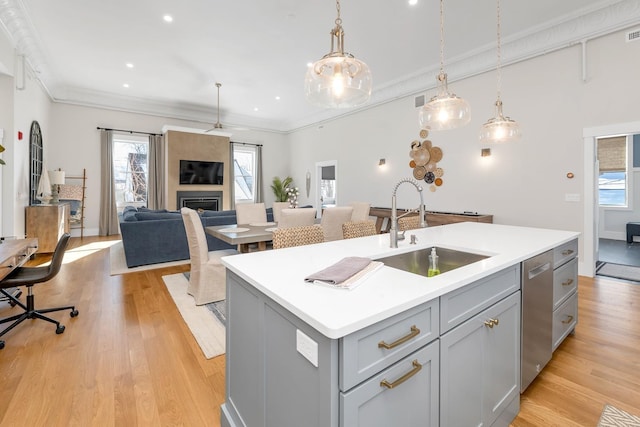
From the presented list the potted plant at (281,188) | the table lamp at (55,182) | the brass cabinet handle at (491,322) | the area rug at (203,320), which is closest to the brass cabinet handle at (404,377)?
the brass cabinet handle at (491,322)

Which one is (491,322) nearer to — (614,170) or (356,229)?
(356,229)

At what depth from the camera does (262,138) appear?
380 inches

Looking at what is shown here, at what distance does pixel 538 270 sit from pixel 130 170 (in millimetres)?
8654

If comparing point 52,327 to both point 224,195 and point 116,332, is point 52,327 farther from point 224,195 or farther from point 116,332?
point 224,195

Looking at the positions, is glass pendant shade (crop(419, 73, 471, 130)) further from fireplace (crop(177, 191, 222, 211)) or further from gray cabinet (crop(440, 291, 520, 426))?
fireplace (crop(177, 191, 222, 211))

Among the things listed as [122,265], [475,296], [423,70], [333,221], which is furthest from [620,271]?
[122,265]

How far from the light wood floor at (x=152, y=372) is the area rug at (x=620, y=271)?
1.10 meters

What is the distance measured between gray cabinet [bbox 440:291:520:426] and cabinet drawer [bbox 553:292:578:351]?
703mm

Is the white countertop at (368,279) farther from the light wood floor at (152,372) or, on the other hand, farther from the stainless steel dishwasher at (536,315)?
the light wood floor at (152,372)

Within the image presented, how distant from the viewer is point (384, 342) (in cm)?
93

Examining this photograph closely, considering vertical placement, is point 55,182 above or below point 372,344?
above

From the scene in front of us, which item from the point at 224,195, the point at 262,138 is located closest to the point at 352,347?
the point at 224,195

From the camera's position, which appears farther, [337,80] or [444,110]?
[444,110]

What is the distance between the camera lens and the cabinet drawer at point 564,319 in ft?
6.69
